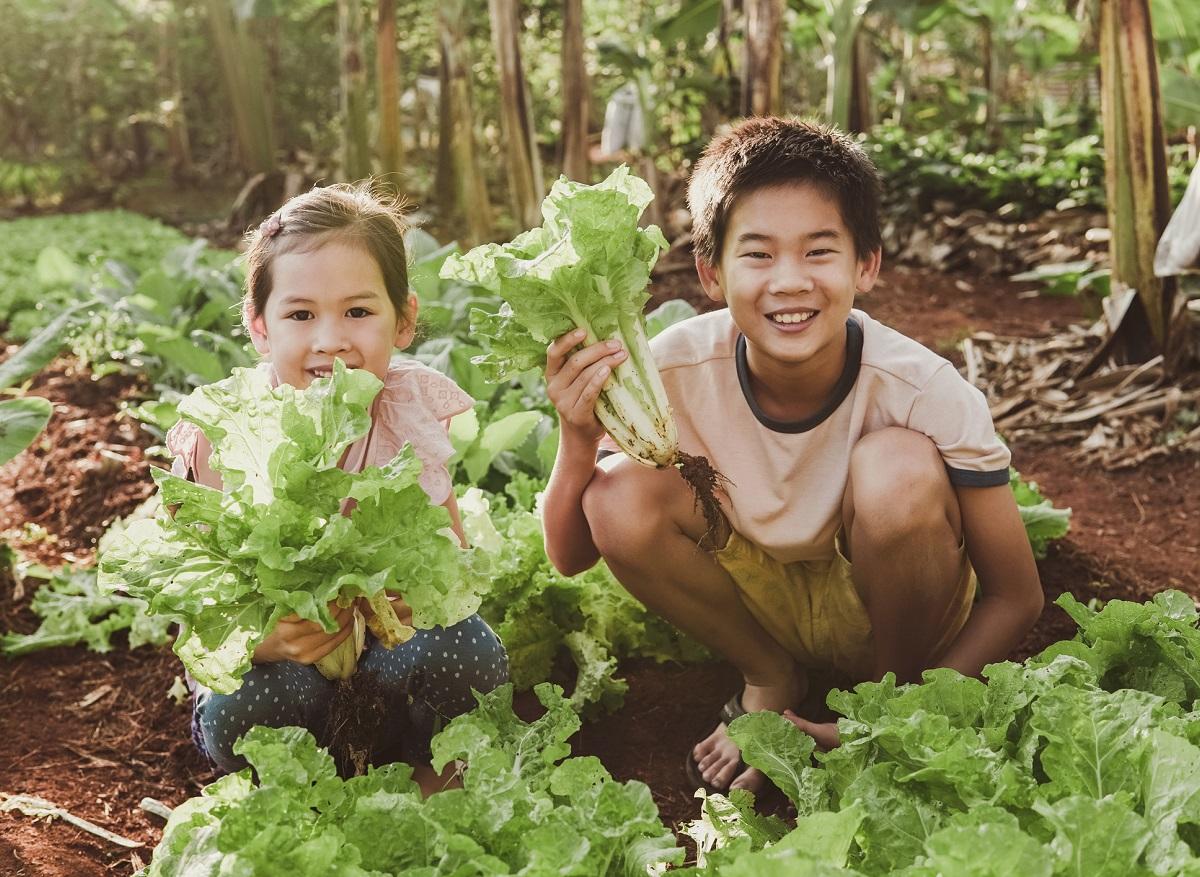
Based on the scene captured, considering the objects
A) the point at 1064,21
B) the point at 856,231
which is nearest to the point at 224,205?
the point at 1064,21

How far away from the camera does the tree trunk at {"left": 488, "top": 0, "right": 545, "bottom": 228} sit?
6.49 meters

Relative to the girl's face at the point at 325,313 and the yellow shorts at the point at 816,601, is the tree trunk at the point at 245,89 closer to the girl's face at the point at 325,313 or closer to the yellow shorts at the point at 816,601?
the girl's face at the point at 325,313

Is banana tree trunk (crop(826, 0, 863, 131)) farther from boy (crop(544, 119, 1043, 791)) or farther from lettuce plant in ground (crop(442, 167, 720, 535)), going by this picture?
lettuce plant in ground (crop(442, 167, 720, 535))

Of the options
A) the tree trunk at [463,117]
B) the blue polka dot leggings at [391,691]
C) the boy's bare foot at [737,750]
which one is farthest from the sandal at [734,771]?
the tree trunk at [463,117]

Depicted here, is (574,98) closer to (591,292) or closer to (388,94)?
(388,94)

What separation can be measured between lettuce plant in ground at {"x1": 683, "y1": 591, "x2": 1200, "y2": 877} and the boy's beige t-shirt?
0.47 metres

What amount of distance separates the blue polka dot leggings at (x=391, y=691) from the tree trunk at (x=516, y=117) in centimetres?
447

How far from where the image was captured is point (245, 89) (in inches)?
511

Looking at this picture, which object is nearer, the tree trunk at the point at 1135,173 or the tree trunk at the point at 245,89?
the tree trunk at the point at 1135,173

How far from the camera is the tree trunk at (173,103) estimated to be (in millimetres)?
14891

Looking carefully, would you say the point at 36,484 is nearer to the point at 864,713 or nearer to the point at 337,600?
the point at 337,600

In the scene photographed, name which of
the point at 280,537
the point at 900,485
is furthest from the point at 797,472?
the point at 280,537

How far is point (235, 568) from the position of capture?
6.16 feet

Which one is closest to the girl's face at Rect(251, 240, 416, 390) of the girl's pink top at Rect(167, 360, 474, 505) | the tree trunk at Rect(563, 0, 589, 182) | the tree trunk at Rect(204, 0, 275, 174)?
the girl's pink top at Rect(167, 360, 474, 505)
